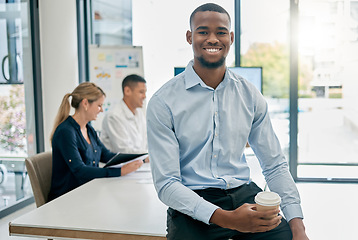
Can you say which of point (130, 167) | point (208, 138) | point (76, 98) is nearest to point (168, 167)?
point (208, 138)

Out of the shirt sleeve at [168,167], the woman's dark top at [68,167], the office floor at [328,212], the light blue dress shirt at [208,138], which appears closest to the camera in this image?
the shirt sleeve at [168,167]

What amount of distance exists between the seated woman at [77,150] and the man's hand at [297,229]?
1.26 metres

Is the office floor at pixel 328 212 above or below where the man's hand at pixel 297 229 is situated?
below

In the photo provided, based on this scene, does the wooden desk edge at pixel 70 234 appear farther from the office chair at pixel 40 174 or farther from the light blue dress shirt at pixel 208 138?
the office chair at pixel 40 174

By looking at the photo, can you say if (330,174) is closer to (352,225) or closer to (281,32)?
(352,225)

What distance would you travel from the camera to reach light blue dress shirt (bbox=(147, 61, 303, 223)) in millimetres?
1452

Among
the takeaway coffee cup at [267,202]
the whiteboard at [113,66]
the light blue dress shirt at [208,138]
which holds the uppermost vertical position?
the whiteboard at [113,66]

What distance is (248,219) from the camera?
4.07 feet

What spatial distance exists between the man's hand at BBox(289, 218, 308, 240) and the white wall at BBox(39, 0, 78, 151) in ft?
12.7

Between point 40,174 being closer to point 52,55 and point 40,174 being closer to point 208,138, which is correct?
point 208,138

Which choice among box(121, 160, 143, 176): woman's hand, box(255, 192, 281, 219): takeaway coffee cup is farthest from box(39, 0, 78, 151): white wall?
box(255, 192, 281, 219): takeaway coffee cup

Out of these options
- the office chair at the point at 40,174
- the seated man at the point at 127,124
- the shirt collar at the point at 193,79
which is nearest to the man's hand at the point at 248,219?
the shirt collar at the point at 193,79

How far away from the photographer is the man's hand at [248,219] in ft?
4.02

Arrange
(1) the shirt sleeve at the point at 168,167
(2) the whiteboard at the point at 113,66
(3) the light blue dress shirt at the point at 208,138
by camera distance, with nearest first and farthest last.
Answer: (1) the shirt sleeve at the point at 168,167, (3) the light blue dress shirt at the point at 208,138, (2) the whiteboard at the point at 113,66
